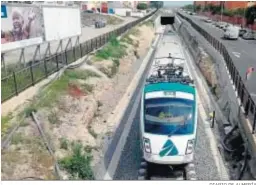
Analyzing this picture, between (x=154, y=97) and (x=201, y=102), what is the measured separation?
389 inches

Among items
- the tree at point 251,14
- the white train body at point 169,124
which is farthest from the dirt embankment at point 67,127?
the tree at point 251,14

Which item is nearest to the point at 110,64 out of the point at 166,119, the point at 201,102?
the point at 201,102

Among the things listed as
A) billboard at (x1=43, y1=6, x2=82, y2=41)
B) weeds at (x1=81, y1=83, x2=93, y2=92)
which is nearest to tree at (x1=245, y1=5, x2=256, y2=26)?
billboard at (x1=43, y1=6, x2=82, y2=41)

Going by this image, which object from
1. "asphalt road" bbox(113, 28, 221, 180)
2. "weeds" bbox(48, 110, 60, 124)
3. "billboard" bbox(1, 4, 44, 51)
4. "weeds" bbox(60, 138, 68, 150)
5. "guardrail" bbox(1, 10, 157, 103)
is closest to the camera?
"asphalt road" bbox(113, 28, 221, 180)

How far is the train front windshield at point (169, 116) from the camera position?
1190 cm

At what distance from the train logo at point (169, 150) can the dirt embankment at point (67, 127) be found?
108 inches

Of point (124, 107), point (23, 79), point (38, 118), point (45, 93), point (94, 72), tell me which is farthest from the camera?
point (94, 72)

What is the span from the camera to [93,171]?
13117mm

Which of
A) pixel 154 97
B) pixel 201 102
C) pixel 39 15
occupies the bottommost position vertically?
pixel 201 102

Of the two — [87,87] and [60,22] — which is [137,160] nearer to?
[87,87]

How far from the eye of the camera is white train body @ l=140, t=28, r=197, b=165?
11.6 metres

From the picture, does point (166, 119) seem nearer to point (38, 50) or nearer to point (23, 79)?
point (23, 79)

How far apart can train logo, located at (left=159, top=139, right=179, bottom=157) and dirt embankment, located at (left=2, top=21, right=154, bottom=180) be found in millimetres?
2746

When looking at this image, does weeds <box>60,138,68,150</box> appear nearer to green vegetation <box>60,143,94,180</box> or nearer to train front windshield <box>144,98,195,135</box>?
green vegetation <box>60,143,94,180</box>
